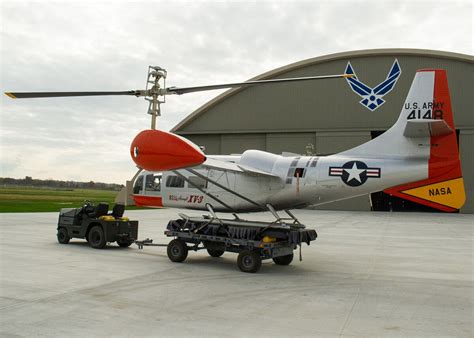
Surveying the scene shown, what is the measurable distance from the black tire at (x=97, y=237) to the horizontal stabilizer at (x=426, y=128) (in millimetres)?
10630

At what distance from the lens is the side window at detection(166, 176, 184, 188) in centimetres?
1363

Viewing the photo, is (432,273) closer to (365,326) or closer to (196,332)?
(365,326)

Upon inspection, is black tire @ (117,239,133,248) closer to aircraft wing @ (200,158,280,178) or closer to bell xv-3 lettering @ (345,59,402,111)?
aircraft wing @ (200,158,280,178)

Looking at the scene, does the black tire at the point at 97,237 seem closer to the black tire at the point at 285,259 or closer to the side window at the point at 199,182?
the side window at the point at 199,182

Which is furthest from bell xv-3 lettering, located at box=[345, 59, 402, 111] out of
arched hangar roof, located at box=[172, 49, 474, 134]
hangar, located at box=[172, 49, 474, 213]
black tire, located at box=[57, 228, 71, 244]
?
black tire, located at box=[57, 228, 71, 244]

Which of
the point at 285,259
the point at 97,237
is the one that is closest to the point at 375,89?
the point at 285,259

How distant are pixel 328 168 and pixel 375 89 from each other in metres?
30.9

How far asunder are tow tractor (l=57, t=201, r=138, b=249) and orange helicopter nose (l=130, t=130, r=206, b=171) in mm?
6029

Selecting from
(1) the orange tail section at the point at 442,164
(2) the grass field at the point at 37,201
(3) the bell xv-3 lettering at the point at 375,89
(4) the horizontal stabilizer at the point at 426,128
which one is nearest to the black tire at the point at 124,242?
(1) the orange tail section at the point at 442,164

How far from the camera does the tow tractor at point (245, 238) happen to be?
11.3 m

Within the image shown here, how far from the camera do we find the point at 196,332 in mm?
6496

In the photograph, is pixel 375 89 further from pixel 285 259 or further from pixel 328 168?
pixel 285 259

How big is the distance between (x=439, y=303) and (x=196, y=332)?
5.20 metres

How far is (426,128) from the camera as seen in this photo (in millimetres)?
10430
